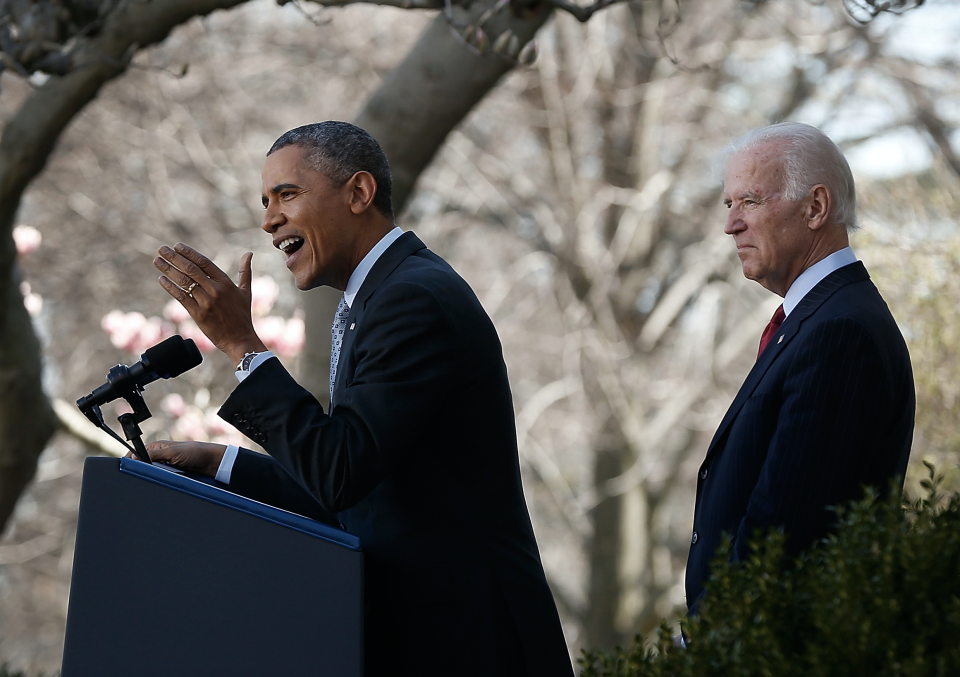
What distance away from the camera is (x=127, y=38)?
157 inches

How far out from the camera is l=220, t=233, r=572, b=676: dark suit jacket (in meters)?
2.13

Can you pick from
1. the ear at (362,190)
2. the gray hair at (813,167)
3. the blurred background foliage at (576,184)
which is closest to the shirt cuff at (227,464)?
the ear at (362,190)

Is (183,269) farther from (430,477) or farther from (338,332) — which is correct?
(430,477)

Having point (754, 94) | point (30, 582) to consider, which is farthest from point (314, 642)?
point (30, 582)

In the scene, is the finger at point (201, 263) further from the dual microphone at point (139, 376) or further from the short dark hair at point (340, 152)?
the short dark hair at point (340, 152)

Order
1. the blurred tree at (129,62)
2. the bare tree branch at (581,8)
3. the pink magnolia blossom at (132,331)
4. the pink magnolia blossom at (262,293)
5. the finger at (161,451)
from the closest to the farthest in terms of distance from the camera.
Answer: the finger at (161,451), the bare tree branch at (581,8), the blurred tree at (129,62), the pink magnolia blossom at (262,293), the pink magnolia blossom at (132,331)

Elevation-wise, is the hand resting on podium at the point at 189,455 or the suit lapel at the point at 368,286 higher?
the suit lapel at the point at 368,286

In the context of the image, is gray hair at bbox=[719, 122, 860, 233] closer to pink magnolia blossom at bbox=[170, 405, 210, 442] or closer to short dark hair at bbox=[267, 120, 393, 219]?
short dark hair at bbox=[267, 120, 393, 219]

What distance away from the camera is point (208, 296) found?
7.11 ft

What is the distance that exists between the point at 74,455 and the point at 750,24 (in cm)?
869

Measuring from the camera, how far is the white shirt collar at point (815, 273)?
2504 mm

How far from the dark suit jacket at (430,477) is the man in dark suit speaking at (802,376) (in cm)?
41

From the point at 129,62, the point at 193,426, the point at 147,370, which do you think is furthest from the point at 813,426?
the point at 193,426

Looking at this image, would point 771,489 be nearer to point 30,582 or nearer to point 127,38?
point 127,38
